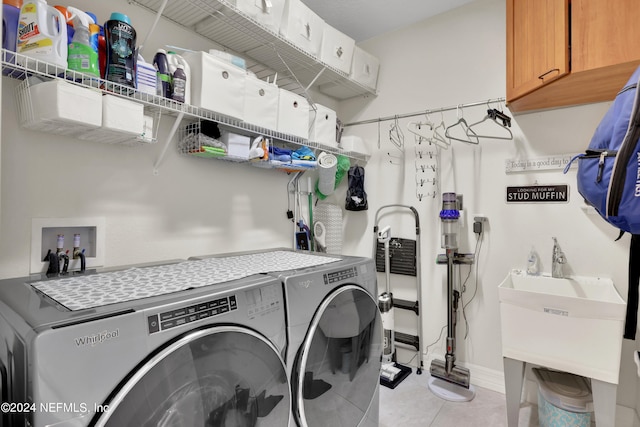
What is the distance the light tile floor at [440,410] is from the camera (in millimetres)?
1924

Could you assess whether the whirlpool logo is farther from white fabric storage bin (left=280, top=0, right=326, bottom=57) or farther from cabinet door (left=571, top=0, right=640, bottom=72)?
cabinet door (left=571, top=0, right=640, bottom=72)

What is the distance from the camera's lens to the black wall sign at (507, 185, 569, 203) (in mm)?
2084

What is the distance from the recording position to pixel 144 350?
30.0 inches

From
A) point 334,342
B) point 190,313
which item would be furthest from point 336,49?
point 190,313

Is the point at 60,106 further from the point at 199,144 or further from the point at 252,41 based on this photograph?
the point at 252,41

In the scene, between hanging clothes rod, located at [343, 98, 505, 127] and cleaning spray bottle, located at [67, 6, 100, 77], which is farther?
hanging clothes rod, located at [343, 98, 505, 127]

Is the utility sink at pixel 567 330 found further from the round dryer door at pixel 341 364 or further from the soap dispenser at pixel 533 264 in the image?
the round dryer door at pixel 341 364

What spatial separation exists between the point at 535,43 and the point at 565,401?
196 cm

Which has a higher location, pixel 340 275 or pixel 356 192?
pixel 356 192

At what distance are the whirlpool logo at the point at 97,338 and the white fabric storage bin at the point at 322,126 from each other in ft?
6.08

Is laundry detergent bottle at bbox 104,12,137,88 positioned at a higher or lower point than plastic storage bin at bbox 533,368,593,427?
higher

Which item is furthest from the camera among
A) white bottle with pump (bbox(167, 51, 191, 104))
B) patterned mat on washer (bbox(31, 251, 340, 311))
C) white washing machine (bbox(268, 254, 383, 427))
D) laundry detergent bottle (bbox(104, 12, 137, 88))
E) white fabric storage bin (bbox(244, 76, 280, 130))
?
white fabric storage bin (bbox(244, 76, 280, 130))

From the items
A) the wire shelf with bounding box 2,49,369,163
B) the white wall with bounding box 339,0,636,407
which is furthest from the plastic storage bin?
the wire shelf with bounding box 2,49,369,163

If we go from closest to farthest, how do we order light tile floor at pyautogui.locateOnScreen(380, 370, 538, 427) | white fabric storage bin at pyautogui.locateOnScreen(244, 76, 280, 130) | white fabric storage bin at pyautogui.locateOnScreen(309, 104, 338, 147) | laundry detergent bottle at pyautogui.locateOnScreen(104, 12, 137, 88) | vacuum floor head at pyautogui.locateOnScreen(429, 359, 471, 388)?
laundry detergent bottle at pyautogui.locateOnScreen(104, 12, 137, 88), white fabric storage bin at pyautogui.locateOnScreen(244, 76, 280, 130), light tile floor at pyautogui.locateOnScreen(380, 370, 538, 427), vacuum floor head at pyautogui.locateOnScreen(429, 359, 471, 388), white fabric storage bin at pyautogui.locateOnScreen(309, 104, 338, 147)
